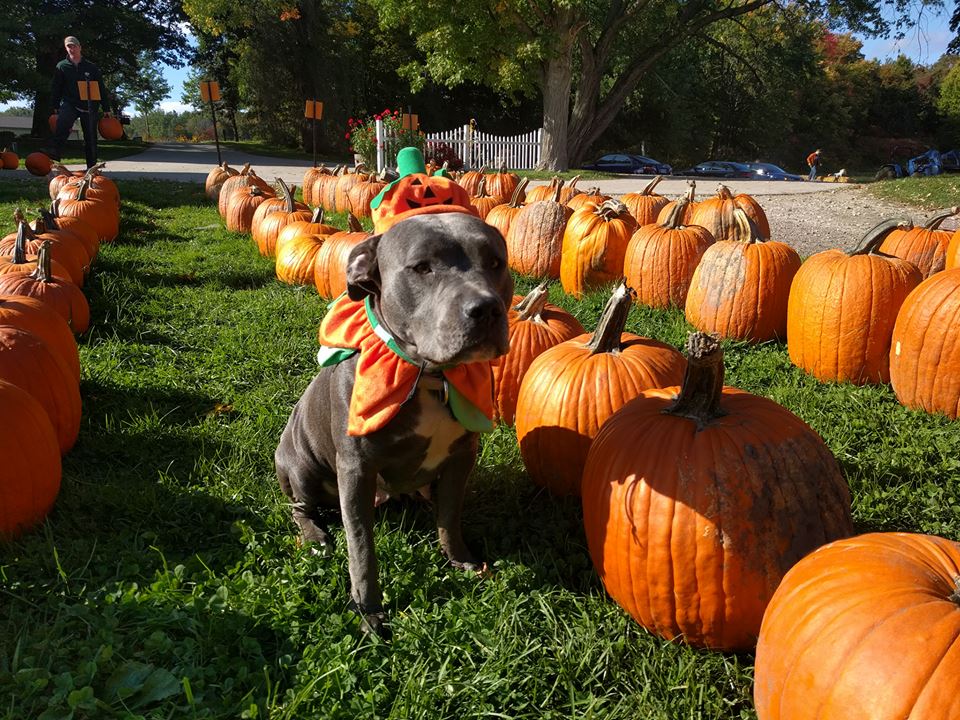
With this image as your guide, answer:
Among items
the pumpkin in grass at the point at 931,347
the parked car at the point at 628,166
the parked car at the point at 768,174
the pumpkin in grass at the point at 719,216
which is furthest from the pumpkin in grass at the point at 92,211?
the parked car at the point at 768,174

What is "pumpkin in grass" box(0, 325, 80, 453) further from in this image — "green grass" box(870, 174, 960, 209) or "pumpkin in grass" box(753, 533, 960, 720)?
"green grass" box(870, 174, 960, 209)

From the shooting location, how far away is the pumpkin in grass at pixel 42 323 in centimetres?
386

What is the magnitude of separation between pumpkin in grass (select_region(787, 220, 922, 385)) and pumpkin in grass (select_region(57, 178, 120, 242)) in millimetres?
7687

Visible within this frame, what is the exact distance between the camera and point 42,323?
13.0 ft

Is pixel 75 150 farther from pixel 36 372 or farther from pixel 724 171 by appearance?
pixel 724 171

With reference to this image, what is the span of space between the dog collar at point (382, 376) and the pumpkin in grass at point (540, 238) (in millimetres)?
4783

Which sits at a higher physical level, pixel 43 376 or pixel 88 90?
pixel 88 90

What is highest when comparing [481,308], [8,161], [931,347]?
[8,161]

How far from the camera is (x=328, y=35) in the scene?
36031mm

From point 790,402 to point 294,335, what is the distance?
366 cm

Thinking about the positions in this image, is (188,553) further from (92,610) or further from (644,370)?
(644,370)

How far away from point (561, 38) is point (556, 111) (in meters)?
3.13

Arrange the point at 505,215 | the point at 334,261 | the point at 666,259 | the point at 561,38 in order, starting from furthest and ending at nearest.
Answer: the point at 561,38 → the point at 505,215 → the point at 334,261 → the point at 666,259

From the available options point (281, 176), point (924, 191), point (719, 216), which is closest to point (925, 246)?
point (719, 216)
